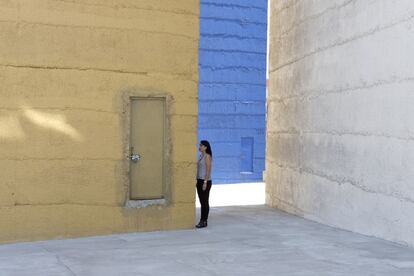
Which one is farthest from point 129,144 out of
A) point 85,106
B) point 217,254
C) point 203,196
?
point 217,254

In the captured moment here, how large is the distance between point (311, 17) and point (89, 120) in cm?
613

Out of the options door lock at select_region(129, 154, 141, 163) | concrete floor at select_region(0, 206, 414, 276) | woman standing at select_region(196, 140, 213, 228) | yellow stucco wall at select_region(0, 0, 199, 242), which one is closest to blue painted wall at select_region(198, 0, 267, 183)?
woman standing at select_region(196, 140, 213, 228)

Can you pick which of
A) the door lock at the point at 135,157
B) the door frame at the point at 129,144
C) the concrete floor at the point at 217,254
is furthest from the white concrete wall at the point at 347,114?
the door lock at the point at 135,157

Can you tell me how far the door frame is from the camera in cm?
1129

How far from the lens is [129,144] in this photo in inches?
447

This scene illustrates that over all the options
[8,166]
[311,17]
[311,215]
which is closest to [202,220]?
[311,215]

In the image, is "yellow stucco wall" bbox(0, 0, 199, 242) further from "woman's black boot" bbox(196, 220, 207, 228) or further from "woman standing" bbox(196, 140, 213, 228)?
"woman standing" bbox(196, 140, 213, 228)

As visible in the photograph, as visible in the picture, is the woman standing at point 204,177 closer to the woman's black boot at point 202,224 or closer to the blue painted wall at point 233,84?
the woman's black boot at point 202,224

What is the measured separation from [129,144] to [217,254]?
3138 millimetres

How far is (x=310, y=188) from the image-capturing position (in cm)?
1416

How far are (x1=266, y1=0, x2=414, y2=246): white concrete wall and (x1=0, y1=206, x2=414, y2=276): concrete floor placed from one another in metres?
0.79

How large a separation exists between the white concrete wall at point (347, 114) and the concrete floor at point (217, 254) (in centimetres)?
79

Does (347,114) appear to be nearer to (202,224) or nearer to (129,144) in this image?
(202,224)

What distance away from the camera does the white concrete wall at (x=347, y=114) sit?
406 inches
